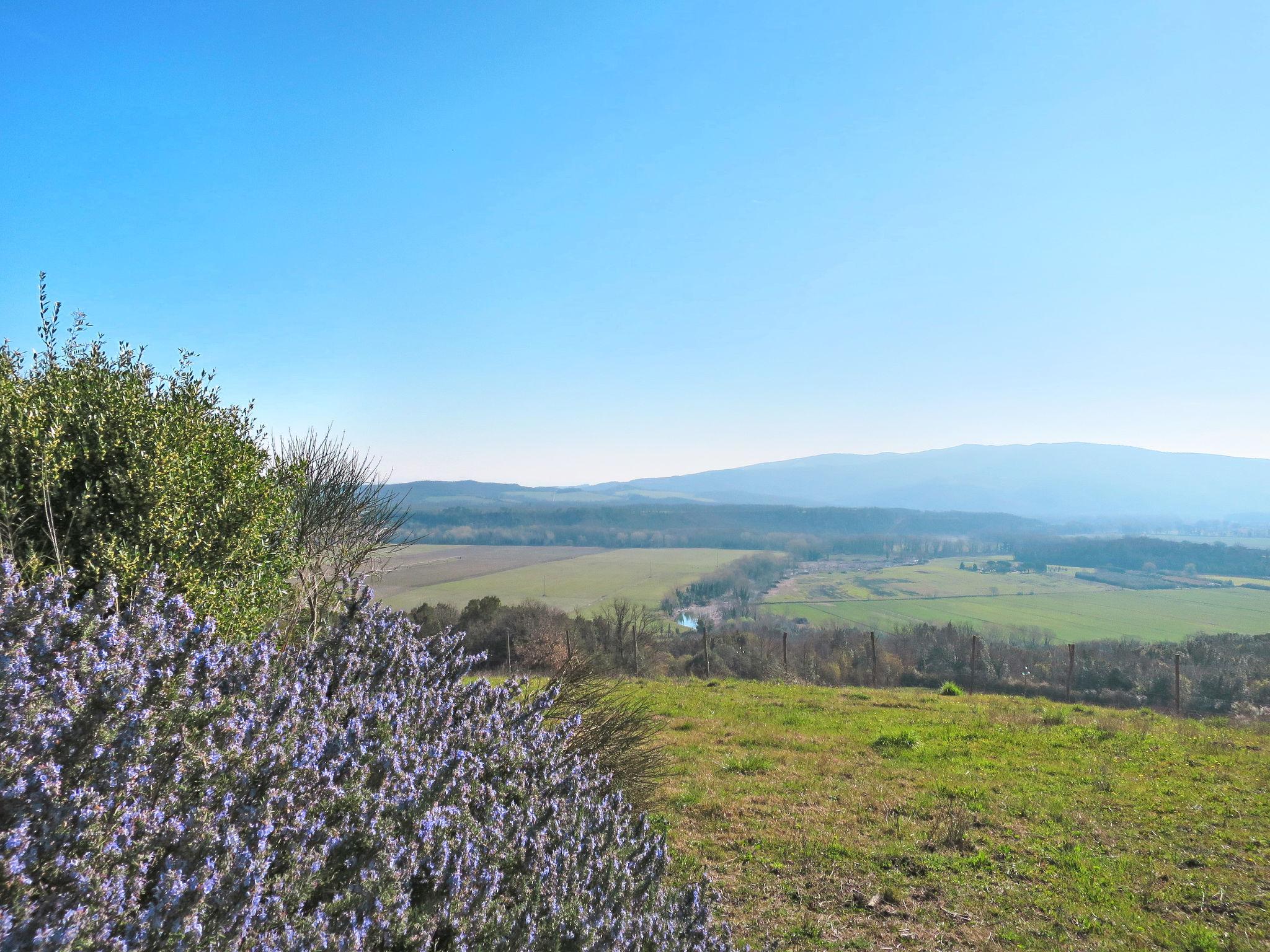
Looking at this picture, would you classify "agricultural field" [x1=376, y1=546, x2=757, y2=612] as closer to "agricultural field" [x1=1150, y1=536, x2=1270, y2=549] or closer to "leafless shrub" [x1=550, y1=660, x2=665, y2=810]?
"leafless shrub" [x1=550, y1=660, x2=665, y2=810]

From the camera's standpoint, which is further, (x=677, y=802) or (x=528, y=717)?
(x=677, y=802)

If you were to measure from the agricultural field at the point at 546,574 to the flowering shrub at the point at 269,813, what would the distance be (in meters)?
35.5

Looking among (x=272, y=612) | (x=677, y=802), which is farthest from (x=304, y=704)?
(x=272, y=612)

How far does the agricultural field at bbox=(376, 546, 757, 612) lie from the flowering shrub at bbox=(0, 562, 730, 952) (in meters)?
35.5

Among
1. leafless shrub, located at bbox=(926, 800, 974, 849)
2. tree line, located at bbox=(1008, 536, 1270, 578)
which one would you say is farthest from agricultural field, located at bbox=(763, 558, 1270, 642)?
leafless shrub, located at bbox=(926, 800, 974, 849)

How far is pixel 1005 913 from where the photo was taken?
5055 millimetres

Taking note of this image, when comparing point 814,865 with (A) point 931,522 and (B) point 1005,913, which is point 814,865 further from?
(A) point 931,522

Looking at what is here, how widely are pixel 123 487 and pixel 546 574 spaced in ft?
225

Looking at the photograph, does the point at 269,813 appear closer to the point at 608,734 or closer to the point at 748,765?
the point at 608,734

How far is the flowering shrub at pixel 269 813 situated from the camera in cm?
203

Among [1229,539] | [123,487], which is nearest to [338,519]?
[123,487]

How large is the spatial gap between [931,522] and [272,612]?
168 meters

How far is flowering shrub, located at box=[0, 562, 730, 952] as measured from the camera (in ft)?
6.66

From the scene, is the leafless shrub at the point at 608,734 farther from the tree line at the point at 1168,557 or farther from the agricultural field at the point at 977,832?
the tree line at the point at 1168,557
